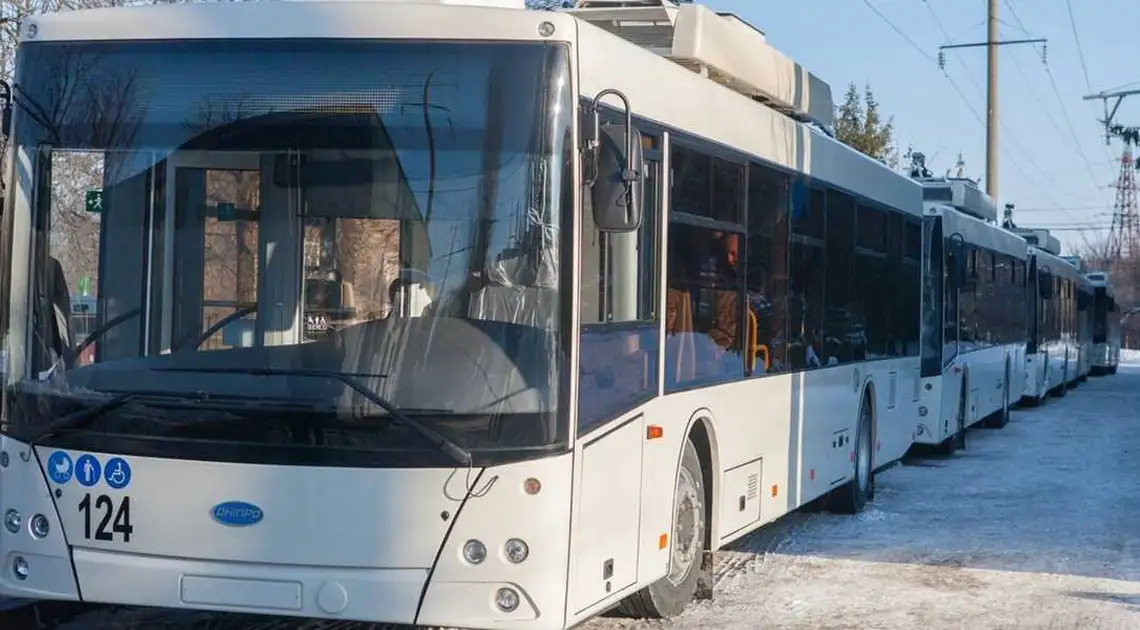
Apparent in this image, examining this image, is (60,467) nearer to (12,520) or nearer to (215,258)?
(12,520)

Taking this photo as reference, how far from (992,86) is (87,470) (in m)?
31.6

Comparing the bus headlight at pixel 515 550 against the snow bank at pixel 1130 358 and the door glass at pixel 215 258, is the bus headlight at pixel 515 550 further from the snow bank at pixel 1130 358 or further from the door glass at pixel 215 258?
the snow bank at pixel 1130 358

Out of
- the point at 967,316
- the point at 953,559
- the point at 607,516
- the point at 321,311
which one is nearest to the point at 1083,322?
the point at 967,316

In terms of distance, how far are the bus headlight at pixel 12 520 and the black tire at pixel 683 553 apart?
10.2 ft

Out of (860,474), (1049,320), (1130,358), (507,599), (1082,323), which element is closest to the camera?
(507,599)

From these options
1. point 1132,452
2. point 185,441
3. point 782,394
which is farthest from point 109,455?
point 1132,452

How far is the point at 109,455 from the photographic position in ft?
22.6

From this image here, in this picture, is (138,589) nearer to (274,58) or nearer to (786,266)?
(274,58)

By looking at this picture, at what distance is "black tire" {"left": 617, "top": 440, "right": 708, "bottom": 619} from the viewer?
8.55 m

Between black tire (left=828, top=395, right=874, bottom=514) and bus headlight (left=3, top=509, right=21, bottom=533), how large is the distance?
762 cm

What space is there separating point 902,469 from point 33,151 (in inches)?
512

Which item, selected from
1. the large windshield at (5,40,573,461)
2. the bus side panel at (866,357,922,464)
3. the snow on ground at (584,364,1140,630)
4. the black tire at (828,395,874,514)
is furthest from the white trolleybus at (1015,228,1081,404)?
the large windshield at (5,40,573,461)

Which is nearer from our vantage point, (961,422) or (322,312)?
(322,312)

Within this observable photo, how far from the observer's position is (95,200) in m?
7.11
